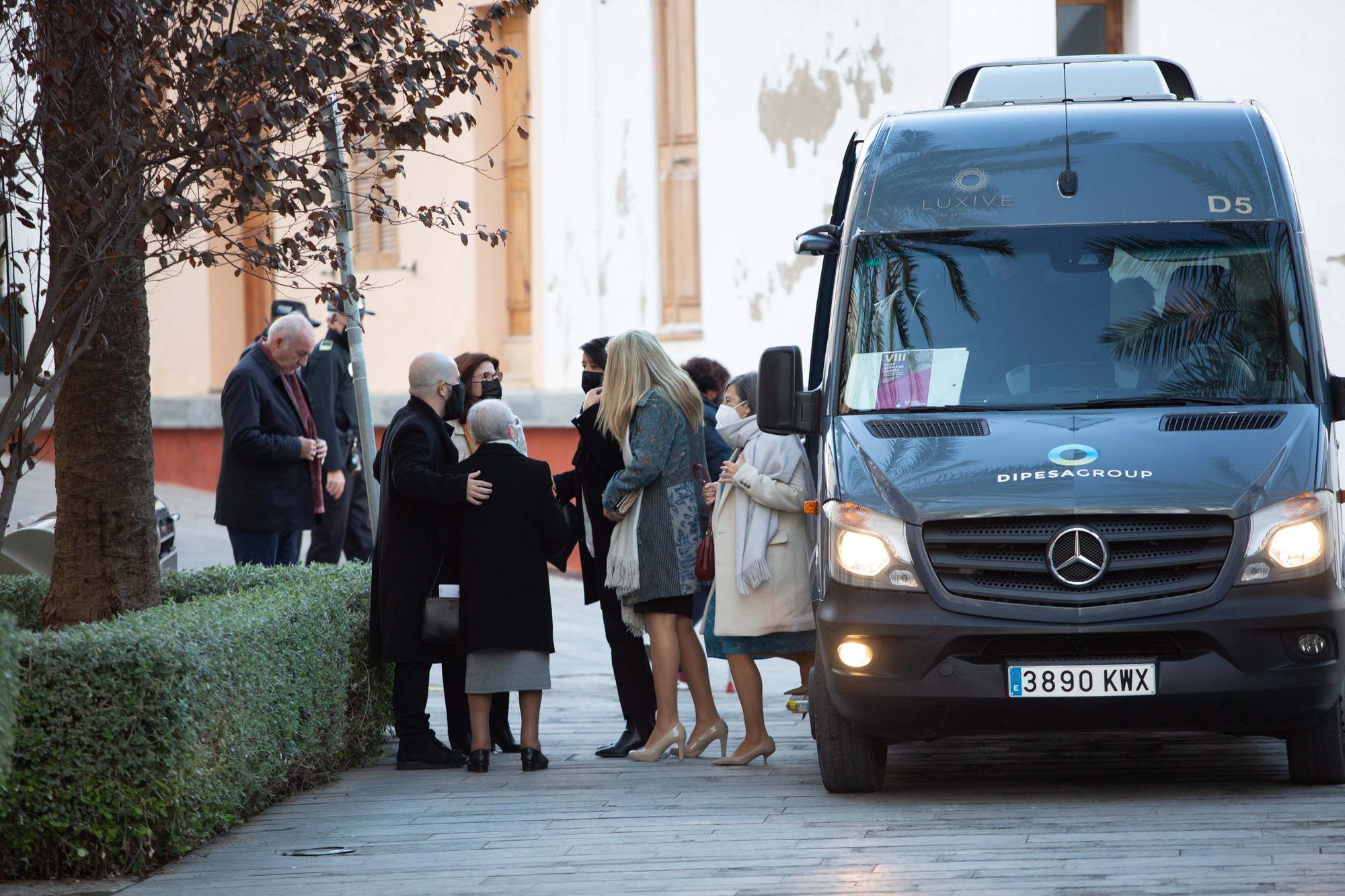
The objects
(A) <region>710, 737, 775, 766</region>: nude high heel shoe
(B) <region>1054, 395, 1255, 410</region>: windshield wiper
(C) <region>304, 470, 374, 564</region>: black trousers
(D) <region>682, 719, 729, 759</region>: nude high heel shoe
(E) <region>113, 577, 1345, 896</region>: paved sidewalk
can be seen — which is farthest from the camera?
(C) <region>304, 470, 374, 564</region>: black trousers

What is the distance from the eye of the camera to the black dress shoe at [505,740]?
30.5 feet

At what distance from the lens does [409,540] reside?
8.68 metres

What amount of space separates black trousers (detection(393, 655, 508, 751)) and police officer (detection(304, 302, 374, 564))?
3.65m

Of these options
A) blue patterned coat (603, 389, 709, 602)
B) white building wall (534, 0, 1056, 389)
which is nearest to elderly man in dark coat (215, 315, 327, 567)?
→ blue patterned coat (603, 389, 709, 602)

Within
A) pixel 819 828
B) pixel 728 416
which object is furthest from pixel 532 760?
pixel 819 828

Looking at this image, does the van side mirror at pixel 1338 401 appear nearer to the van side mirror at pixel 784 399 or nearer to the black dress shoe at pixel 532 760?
the van side mirror at pixel 784 399

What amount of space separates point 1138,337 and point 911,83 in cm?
999

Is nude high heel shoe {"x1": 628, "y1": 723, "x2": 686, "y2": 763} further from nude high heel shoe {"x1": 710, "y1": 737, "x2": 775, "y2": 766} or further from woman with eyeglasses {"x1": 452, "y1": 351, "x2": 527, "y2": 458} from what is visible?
woman with eyeglasses {"x1": 452, "y1": 351, "x2": 527, "y2": 458}

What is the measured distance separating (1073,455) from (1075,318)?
81 cm

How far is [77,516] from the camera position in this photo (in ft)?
26.8

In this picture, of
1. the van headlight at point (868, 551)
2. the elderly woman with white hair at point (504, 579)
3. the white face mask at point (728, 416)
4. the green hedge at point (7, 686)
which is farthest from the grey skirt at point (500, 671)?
the green hedge at point (7, 686)

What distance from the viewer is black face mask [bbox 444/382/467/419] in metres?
8.91

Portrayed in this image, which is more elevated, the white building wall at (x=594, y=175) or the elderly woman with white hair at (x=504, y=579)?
the white building wall at (x=594, y=175)

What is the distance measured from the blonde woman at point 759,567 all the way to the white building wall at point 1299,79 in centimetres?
867
